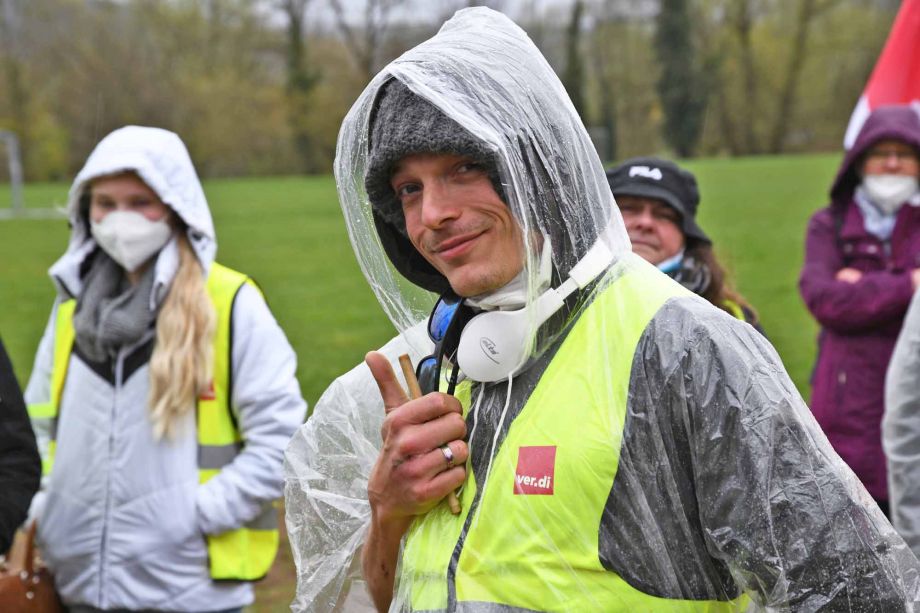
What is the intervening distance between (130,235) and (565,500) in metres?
2.21

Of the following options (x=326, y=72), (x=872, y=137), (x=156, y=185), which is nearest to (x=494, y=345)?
(x=156, y=185)

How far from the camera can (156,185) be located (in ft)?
11.4

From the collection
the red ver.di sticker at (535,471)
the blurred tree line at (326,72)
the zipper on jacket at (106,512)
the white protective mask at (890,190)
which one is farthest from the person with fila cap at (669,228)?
the blurred tree line at (326,72)

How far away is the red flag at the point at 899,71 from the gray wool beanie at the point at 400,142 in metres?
4.09

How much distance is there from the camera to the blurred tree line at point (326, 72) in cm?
4372

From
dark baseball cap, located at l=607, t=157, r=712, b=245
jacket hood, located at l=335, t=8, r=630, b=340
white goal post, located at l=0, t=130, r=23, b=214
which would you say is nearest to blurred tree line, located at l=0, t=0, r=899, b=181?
white goal post, located at l=0, t=130, r=23, b=214

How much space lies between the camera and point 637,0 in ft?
156

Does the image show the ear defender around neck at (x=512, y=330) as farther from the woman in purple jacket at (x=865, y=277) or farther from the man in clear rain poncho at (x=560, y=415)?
the woman in purple jacket at (x=865, y=277)

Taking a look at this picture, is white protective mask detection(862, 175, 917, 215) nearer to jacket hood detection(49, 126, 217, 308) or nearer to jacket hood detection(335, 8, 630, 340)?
jacket hood detection(49, 126, 217, 308)

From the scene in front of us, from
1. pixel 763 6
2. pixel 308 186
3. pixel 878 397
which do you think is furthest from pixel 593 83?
pixel 878 397

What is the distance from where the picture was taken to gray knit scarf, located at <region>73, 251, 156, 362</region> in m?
3.28

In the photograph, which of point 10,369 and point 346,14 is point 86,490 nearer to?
point 10,369

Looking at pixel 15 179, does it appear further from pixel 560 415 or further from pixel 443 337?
pixel 560 415

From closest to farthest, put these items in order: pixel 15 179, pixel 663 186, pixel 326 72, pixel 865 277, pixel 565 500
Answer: pixel 565 500 → pixel 663 186 → pixel 865 277 → pixel 15 179 → pixel 326 72
